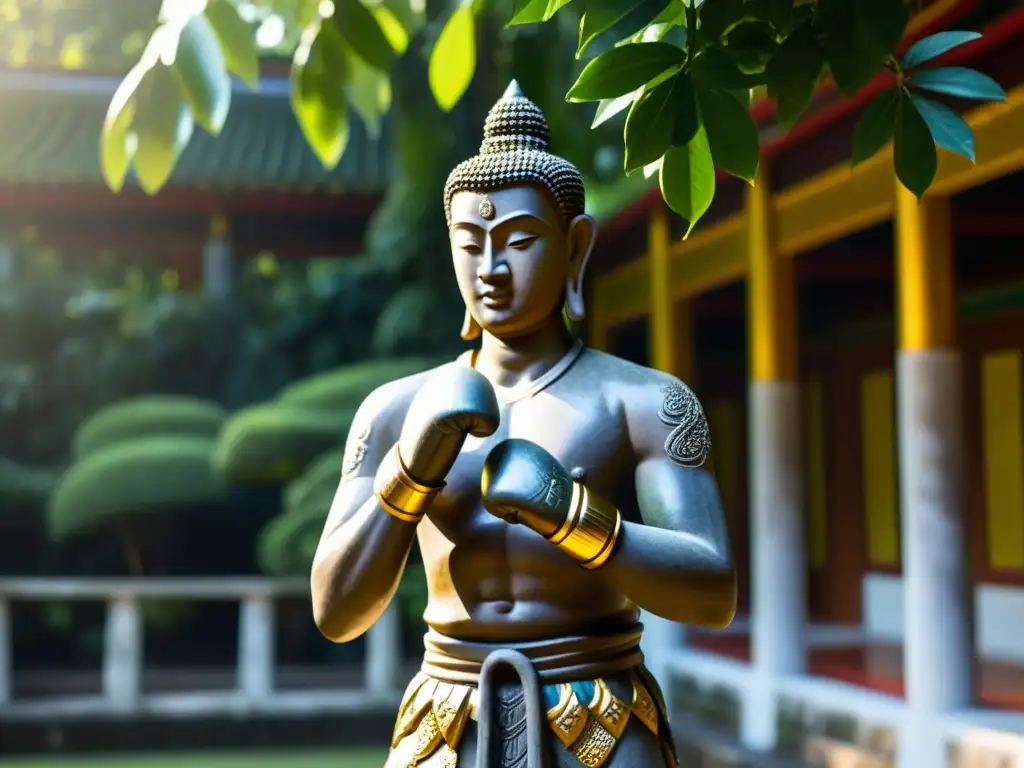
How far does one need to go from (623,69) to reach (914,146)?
52cm

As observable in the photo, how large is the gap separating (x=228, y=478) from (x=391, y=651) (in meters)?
1.69

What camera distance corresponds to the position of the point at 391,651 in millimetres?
7730

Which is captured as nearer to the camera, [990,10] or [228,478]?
[990,10]

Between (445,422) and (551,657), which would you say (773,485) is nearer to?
(551,657)

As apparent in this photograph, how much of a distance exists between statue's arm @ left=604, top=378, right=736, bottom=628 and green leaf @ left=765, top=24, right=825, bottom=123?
60 centimetres

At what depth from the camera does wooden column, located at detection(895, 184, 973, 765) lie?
4793 millimetres

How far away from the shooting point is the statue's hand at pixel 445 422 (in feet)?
6.23

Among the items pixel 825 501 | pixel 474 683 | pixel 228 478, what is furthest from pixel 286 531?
pixel 474 683

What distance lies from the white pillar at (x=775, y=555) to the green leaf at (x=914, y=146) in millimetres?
4512

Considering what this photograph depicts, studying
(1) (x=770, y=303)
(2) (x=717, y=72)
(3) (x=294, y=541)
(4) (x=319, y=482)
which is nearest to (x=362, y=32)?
(2) (x=717, y=72)

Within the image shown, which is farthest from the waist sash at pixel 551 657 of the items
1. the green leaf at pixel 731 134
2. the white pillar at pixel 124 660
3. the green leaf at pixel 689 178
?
the white pillar at pixel 124 660

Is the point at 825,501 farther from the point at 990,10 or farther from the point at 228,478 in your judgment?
the point at 990,10

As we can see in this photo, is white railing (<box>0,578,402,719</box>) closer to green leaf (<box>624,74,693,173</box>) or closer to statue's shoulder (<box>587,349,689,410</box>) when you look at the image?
statue's shoulder (<box>587,349,689,410</box>)

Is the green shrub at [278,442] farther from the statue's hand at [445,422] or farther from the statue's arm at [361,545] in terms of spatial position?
the statue's hand at [445,422]
